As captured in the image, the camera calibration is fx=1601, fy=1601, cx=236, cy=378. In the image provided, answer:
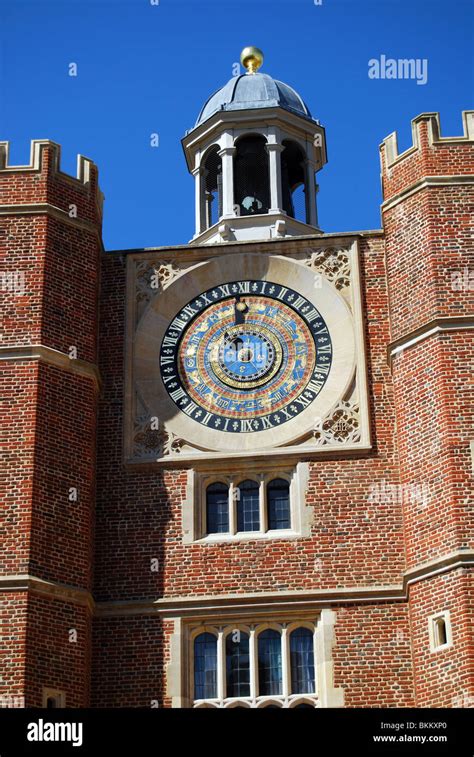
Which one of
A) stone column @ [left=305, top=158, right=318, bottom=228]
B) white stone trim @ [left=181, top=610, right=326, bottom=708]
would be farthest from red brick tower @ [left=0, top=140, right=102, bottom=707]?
stone column @ [left=305, top=158, right=318, bottom=228]

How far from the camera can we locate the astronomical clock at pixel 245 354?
3027cm

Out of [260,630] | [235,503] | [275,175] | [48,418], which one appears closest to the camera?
[260,630]

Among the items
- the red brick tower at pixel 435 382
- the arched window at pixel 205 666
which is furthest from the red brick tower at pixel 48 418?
the red brick tower at pixel 435 382

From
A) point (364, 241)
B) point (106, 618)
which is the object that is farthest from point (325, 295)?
point (106, 618)

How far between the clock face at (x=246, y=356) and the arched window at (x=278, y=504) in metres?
1.17

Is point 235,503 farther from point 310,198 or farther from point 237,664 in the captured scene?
point 310,198

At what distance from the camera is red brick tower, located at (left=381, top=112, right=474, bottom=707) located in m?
26.9

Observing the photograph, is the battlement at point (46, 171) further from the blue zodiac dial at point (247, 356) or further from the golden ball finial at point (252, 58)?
the golden ball finial at point (252, 58)

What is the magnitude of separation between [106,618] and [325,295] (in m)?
7.75

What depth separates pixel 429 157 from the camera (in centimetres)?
3108

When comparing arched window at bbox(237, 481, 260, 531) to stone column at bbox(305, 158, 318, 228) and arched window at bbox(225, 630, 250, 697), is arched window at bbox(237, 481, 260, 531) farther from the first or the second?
stone column at bbox(305, 158, 318, 228)

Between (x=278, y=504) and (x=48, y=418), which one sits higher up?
(x=48, y=418)

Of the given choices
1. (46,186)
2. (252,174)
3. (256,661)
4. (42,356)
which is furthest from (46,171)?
(256,661)

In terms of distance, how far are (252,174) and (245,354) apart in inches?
252
